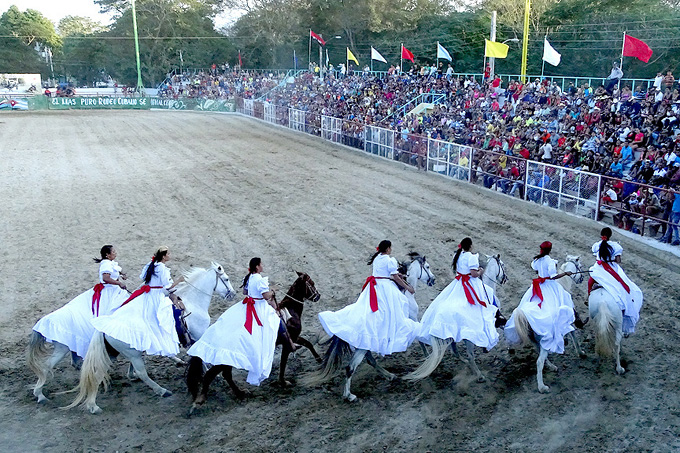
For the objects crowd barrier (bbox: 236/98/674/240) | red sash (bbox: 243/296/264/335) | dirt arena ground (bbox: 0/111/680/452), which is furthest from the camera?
crowd barrier (bbox: 236/98/674/240)

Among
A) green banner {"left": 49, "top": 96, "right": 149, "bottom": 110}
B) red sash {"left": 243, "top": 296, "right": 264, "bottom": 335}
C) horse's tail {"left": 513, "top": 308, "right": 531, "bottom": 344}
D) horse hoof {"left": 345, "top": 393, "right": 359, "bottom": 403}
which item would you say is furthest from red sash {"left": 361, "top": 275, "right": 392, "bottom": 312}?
green banner {"left": 49, "top": 96, "right": 149, "bottom": 110}

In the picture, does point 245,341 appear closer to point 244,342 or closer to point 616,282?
point 244,342

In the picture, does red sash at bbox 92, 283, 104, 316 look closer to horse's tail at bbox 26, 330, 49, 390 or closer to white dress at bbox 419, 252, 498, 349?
horse's tail at bbox 26, 330, 49, 390

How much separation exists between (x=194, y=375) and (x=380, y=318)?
7.36 ft

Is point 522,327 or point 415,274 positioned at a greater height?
point 415,274

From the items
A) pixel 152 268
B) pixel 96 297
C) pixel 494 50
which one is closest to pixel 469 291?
pixel 152 268

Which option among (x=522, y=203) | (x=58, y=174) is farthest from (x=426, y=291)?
(x=58, y=174)

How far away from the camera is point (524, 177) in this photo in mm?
17219

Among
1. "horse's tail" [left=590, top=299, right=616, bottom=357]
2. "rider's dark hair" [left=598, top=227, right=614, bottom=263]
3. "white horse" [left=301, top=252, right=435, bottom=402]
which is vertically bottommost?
"white horse" [left=301, top=252, right=435, bottom=402]

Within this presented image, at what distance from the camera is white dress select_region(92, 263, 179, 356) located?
684 cm

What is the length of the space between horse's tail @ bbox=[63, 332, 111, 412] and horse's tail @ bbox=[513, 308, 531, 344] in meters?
4.82

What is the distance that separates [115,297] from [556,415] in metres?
5.37

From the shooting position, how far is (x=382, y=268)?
732 centimetres

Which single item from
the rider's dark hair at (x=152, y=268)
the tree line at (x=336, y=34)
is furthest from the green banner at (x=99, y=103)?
the rider's dark hair at (x=152, y=268)
